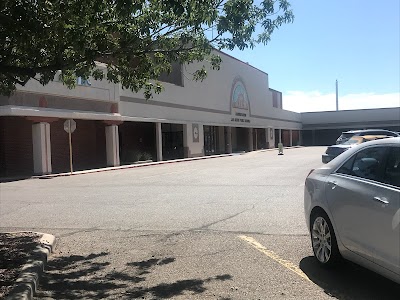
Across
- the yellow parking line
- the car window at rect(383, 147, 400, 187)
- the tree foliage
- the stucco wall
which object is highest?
the stucco wall

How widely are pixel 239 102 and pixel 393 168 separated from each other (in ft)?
162

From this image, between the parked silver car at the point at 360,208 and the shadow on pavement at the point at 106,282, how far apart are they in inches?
53.5

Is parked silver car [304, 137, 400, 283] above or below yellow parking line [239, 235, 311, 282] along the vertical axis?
above

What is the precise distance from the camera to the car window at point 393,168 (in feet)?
14.9

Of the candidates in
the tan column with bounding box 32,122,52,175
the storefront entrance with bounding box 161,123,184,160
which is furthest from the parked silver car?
the storefront entrance with bounding box 161,123,184,160

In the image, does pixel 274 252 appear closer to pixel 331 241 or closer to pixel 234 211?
pixel 331 241

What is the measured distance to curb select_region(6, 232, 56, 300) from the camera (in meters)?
4.75

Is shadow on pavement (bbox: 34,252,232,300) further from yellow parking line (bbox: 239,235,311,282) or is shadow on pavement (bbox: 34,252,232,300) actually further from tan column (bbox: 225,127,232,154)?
tan column (bbox: 225,127,232,154)

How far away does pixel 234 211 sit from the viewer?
34.1 ft

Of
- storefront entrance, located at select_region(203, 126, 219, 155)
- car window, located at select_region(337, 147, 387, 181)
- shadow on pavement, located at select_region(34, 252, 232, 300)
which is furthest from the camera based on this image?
storefront entrance, located at select_region(203, 126, 219, 155)

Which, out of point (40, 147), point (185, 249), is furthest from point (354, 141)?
point (185, 249)

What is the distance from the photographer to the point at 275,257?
6281 millimetres

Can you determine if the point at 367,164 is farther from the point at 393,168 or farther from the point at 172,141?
the point at 172,141

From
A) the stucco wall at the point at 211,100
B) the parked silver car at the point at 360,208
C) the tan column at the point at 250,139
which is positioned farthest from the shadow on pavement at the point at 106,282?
the tan column at the point at 250,139
